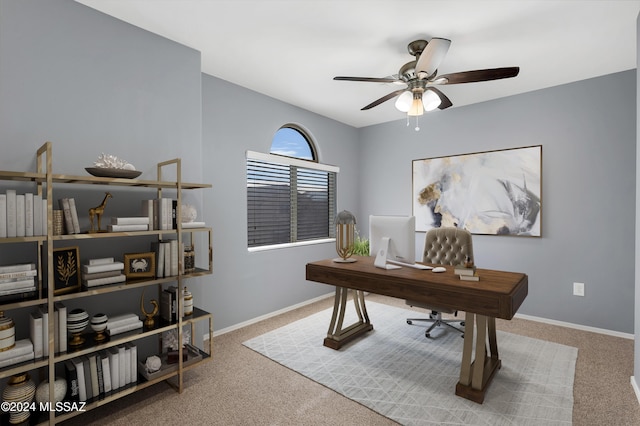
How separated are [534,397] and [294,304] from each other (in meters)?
2.59

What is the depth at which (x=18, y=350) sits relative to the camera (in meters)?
1.60

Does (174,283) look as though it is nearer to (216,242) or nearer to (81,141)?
(216,242)

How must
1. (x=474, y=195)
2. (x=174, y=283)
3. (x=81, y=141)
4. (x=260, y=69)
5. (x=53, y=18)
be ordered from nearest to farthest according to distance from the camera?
(x=53, y=18)
(x=81, y=141)
(x=174, y=283)
(x=260, y=69)
(x=474, y=195)

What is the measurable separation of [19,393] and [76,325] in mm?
371

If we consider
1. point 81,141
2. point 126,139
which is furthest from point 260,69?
point 81,141

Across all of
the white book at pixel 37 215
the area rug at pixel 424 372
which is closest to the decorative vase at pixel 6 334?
the white book at pixel 37 215

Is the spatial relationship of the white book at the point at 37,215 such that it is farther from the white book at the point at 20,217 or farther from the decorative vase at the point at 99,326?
the decorative vase at the point at 99,326

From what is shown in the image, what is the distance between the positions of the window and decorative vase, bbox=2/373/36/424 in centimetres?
209

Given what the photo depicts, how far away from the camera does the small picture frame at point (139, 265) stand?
6.65 feet

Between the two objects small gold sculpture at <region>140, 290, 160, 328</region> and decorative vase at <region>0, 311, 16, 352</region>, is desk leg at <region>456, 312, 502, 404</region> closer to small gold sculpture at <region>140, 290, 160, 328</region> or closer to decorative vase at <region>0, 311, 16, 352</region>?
small gold sculpture at <region>140, 290, 160, 328</region>

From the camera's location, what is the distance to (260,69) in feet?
9.73

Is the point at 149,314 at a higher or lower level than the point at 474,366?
higher

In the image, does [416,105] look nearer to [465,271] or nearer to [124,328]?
[465,271]

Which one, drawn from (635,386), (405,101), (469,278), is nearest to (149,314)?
(469,278)
